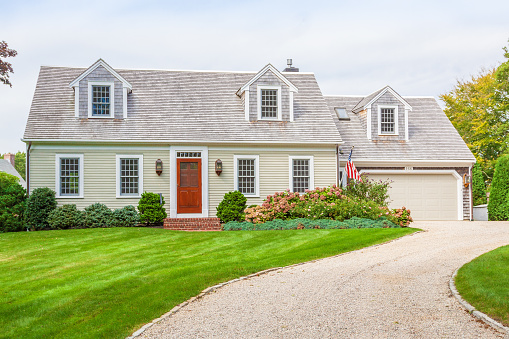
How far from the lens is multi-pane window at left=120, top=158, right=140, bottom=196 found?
20.4 meters

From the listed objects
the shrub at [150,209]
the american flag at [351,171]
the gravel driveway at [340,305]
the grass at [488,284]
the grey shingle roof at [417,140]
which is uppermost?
the grey shingle roof at [417,140]

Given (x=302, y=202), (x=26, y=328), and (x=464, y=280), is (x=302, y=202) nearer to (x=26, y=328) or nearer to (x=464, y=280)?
(x=464, y=280)

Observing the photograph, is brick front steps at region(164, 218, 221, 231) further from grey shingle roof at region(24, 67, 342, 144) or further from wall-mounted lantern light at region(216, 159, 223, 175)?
grey shingle roof at region(24, 67, 342, 144)

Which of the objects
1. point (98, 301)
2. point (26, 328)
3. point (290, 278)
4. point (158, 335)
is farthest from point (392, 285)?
point (26, 328)

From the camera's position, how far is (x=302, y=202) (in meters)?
19.1

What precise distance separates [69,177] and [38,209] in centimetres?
173

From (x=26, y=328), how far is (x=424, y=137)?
2108 centimetres

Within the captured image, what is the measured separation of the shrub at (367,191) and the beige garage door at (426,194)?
300cm

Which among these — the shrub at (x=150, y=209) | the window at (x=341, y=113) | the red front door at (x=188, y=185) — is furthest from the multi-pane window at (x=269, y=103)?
the shrub at (x=150, y=209)

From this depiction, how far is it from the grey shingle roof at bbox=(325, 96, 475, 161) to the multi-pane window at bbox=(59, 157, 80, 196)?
38.2 feet

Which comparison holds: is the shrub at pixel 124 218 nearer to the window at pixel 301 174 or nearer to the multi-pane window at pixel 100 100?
the multi-pane window at pixel 100 100

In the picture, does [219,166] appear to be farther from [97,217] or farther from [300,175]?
[97,217]

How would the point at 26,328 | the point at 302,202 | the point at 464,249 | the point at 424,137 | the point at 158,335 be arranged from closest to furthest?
the point at 158,335 < the point at 26,328 < the point at 464,249 < the point at 302,202 < the point at 424,137

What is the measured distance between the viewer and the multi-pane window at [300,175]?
2133 centimetres
